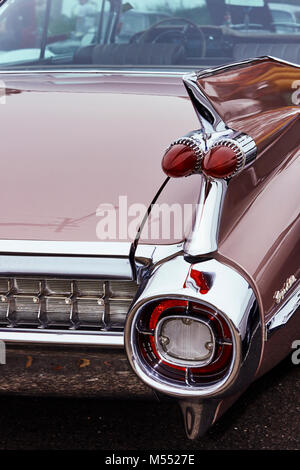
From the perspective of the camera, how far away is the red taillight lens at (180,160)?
68.0 inches

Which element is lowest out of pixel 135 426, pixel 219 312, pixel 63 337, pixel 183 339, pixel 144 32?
pixel 135 426

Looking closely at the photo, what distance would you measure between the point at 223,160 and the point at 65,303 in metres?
0.55

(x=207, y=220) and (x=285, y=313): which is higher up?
(x=207, y=220)

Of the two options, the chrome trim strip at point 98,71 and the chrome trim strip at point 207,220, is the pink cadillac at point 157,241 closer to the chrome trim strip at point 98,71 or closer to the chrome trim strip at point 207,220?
the chrome trim strip at point 207,220

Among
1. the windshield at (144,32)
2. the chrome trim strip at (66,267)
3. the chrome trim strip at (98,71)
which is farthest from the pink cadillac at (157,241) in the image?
the windshield at (144,32)

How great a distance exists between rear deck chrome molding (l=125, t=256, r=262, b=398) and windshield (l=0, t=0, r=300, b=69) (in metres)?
1.54

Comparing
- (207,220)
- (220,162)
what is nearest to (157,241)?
(207,220)

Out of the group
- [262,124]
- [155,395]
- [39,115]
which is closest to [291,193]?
[262,124]

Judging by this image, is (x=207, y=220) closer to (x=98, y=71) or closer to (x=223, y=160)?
(x=223, y=160)

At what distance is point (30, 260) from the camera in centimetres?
184

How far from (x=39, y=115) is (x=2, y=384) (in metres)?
0.89

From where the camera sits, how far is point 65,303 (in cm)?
188
